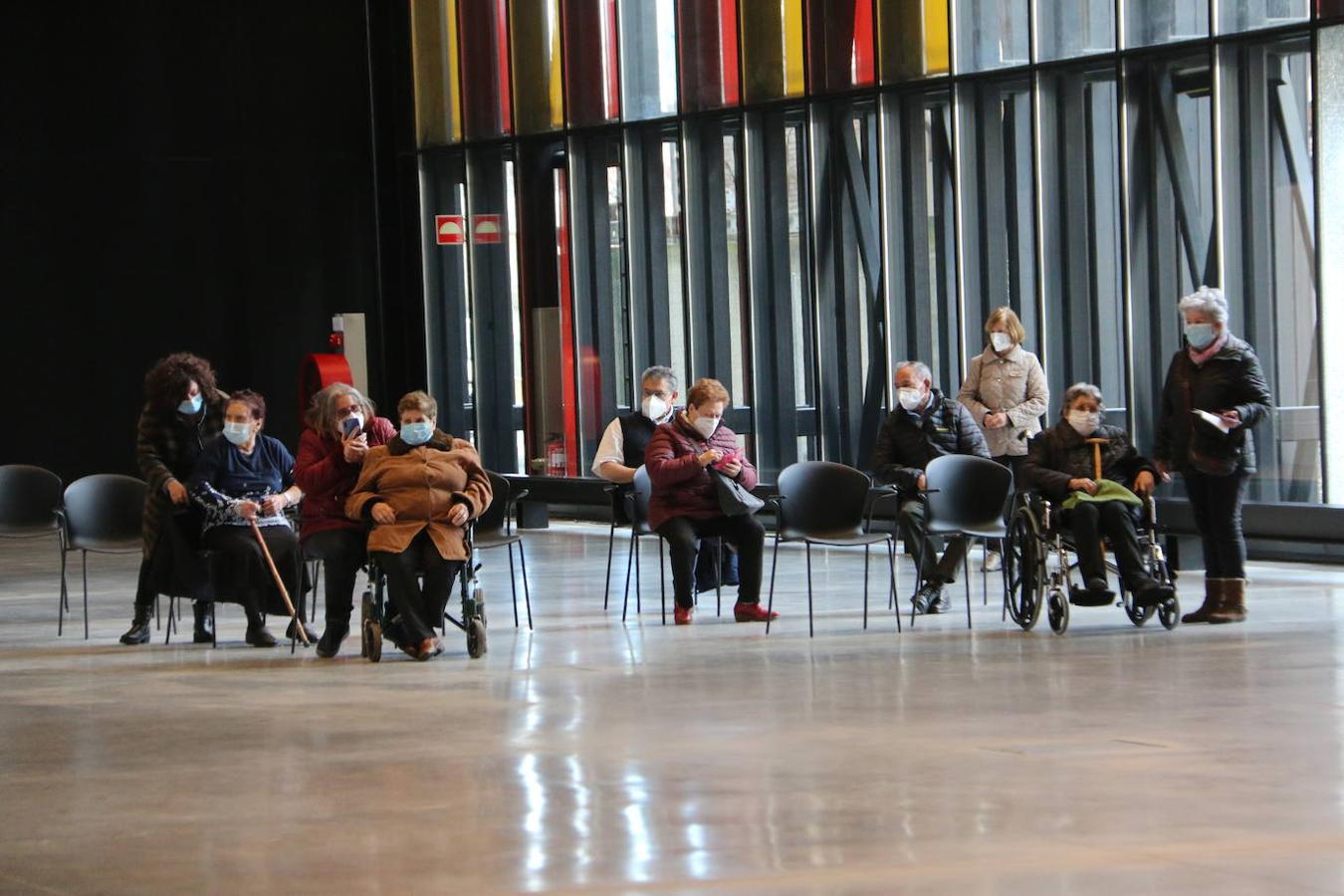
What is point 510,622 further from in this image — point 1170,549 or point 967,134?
point 967,134

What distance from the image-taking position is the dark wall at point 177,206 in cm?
1748

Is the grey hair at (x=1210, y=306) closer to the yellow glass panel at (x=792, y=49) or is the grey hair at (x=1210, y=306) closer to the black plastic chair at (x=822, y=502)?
the black plastic chair at (x=822, y=502)

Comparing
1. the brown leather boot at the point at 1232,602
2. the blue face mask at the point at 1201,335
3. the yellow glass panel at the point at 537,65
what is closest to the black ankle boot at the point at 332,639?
the brown leather boot at the point at 1232,602

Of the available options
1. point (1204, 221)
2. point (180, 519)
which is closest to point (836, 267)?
point (1204, 221)

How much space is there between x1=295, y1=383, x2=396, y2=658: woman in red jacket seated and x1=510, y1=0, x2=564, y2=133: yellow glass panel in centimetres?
763

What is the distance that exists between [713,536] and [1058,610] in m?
1.78

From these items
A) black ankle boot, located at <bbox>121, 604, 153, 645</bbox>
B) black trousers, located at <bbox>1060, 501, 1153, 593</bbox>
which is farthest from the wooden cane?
black trousers, located at <bbox>1060, 501, 1153, 593</bbox>

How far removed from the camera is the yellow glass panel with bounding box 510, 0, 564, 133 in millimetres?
16406

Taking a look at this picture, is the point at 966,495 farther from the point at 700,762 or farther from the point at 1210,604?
the point at 700,762

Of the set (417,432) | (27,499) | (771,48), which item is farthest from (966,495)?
(771,48)

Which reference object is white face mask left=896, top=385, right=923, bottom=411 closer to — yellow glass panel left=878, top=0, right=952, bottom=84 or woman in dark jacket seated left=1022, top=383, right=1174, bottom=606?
woman in dark jacket seated left=1022, top=383, right=1174, bottom=606

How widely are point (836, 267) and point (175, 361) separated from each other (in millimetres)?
5972

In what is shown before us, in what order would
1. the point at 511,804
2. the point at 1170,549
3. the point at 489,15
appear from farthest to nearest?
the point at 489,15 < the point at 1170,549 < the point at 511,804

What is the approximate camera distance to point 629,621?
9836mm
